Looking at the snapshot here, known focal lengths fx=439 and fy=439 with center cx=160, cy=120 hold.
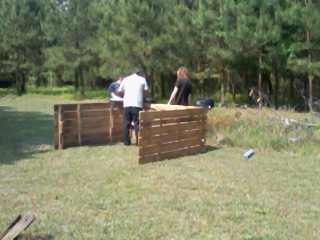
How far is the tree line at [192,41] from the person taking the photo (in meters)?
21.2

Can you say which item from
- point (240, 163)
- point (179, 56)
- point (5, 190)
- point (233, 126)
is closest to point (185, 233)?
point (5, 190)

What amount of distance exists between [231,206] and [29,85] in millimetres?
39082

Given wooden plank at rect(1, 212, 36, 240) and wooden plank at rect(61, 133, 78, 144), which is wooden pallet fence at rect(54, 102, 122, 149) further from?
wooden plank at rect(1, 212, 36, 240)

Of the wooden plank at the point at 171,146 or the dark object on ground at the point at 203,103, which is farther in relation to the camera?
the dark object on ground at the point at 203,103

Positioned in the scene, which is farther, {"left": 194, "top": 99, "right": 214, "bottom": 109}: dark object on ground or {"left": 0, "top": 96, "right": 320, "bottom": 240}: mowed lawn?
{"left": 194, "top": 99, "right": 214, "bottom": 109}: dark object on ground

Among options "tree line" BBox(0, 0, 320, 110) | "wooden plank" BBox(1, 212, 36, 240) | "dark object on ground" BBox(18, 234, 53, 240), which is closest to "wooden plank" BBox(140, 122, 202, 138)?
"dark object on ground" BBox(18, 234, 53, 240)

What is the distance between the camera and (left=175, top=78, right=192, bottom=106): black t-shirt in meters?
9.56

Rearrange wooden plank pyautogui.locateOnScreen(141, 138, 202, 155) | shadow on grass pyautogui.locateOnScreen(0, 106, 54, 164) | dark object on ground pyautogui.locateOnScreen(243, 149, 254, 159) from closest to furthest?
1. wooden plank pyautogui.locateOnScreen(141, 138, 202, 155)
2. dark object on ground pyautogui.locateOnScreen(243, 149, 254, 159)
3. shadow on grass pyautogui.locateOnScreen(0, 106, 54, 164)

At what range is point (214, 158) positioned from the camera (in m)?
8.34

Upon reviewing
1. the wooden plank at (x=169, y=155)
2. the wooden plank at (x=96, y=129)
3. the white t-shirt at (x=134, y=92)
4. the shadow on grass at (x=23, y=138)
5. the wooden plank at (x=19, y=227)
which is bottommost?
the shadow on grass at (x=23, y=138)

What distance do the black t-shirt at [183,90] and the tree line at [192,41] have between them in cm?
1020

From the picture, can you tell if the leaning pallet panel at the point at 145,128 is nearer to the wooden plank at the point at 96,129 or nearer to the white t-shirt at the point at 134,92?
the wooden plank at the point at 96,129

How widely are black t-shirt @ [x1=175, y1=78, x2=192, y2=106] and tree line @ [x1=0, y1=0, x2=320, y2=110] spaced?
Answer: 1020 cm

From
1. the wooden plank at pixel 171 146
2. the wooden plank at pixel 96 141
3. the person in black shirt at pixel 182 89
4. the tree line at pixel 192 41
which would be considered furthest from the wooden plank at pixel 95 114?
the tree line at pixel 192 41
